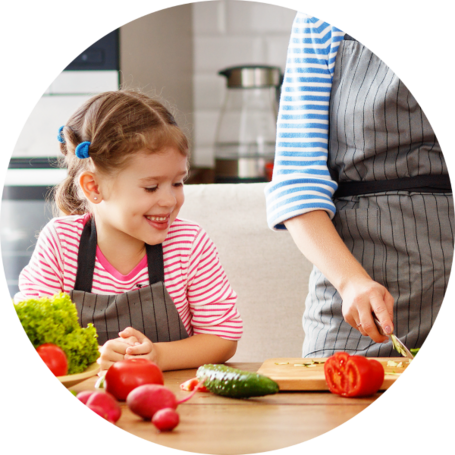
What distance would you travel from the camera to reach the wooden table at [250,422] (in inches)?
24.9

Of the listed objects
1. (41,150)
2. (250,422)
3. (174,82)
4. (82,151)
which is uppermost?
(174,82)

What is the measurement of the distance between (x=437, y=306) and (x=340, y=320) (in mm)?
191

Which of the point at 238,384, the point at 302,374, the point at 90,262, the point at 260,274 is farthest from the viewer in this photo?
the point at 260,274

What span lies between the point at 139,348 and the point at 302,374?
0.34 meters

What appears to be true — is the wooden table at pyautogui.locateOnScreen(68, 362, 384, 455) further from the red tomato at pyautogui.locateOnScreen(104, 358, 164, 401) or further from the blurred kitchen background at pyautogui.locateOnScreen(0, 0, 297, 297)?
the blurred kitchen background at pyautogui.locateOnScreen(0, 0, 297, 297)

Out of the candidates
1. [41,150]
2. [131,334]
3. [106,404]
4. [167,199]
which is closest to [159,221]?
[167,199]

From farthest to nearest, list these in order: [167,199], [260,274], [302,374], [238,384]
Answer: [260,274] < [167,199] < [302,374] < [238,384]

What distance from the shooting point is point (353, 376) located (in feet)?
2.58

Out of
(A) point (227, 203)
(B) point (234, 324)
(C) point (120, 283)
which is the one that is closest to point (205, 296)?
(B) point (234, 324)

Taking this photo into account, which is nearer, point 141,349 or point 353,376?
point 353,376

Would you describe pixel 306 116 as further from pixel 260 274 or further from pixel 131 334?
pixel 260 274

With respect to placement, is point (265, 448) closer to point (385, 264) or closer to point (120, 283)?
point (385, 264)

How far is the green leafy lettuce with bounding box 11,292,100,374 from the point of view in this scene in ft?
2.71

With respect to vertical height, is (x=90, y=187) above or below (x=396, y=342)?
above
